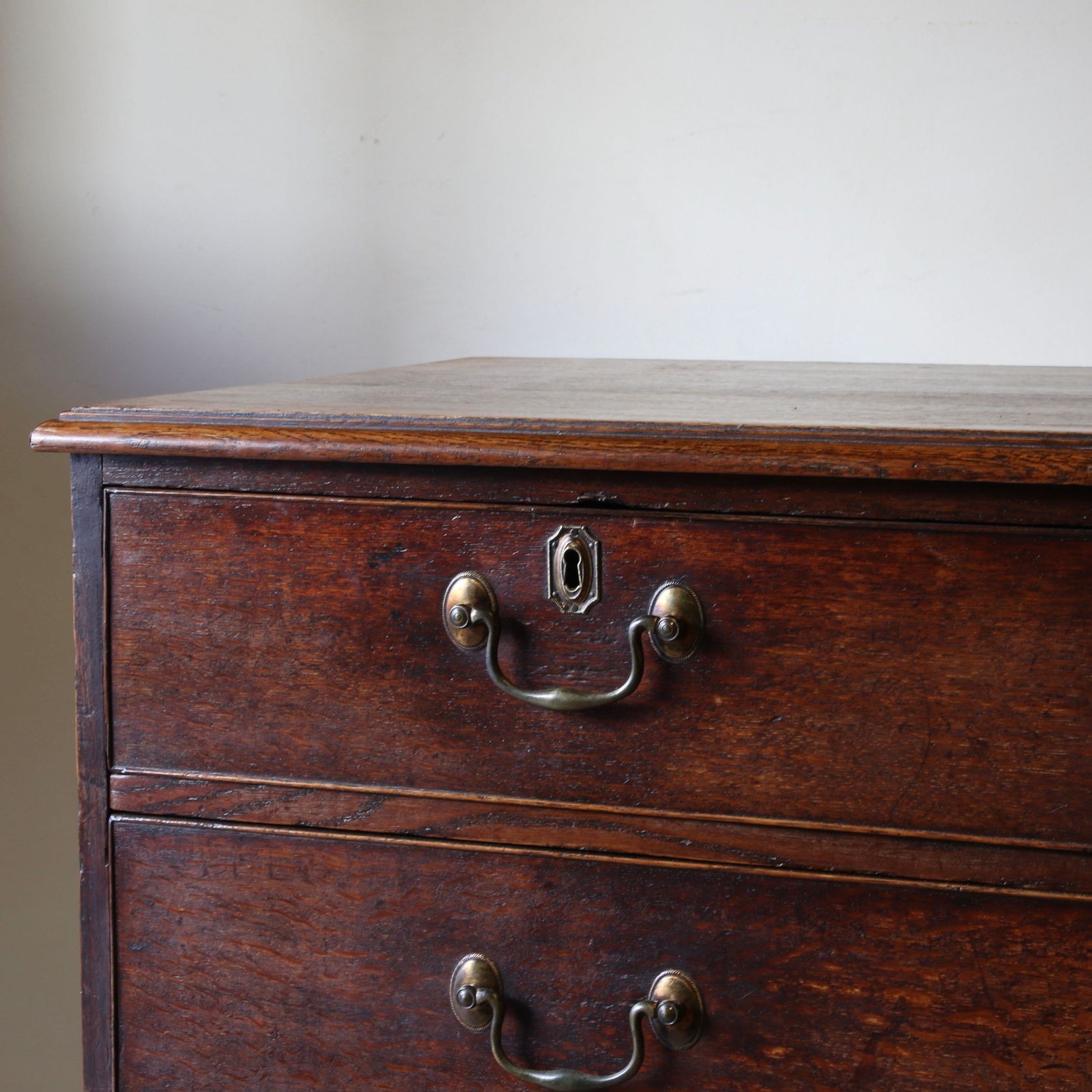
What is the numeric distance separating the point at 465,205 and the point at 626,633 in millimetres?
866

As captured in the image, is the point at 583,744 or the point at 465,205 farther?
the point at 465,205

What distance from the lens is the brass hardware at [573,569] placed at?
63 cm

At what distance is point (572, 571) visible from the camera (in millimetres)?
632

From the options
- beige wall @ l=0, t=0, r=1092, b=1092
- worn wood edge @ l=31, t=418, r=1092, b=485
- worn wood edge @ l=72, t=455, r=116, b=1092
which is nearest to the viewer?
worn wood edge @ l=31, t=418, r=1092, b=485

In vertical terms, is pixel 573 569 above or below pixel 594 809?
above

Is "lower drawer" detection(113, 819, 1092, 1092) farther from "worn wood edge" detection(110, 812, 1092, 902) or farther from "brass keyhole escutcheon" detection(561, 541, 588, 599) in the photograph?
"brass keyhole escutcheon" detection(561, 541, 588, 599)

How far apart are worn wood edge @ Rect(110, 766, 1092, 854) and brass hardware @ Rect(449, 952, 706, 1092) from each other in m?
0.08

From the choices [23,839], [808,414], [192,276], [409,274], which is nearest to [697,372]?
[808,414]

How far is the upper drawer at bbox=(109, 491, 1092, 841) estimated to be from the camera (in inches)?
23.6

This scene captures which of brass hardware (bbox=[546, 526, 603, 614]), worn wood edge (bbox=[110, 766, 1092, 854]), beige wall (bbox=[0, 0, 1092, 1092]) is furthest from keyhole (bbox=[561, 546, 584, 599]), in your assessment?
beige wall (bbox=[0, 0, 1092, 1092])

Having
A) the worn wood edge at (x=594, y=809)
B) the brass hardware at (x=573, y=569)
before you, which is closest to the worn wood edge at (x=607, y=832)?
the worn wood edge at (x=594, y=809)

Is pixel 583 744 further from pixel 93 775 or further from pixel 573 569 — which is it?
pixel 93 775

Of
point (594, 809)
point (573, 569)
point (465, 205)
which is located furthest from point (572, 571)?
point (465, 205)

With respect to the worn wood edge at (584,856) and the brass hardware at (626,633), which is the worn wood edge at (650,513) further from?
the worn wood edge at (584,856)
